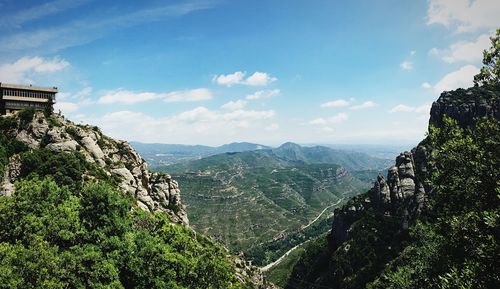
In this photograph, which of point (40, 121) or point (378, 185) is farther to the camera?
point (378, 185)

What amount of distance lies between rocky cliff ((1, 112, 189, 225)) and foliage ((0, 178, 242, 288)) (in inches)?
1090

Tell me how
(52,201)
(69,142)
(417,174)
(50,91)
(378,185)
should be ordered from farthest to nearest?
(378,185) → (417,174) → (50,91) → (69,142) → (52,201)

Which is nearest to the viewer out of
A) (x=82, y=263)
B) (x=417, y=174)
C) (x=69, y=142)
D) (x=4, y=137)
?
(x=82, y=263)

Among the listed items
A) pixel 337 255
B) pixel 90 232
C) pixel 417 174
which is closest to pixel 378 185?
pixel 417 174

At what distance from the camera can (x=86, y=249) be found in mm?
44625

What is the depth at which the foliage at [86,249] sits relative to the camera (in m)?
38.0

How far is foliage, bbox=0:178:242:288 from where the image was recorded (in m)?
38.0

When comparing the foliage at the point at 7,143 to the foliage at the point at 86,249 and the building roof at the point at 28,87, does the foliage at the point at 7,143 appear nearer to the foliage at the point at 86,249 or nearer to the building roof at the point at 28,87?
the building roof at the point at 28,87

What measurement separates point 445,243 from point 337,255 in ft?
514

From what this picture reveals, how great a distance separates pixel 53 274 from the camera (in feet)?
127

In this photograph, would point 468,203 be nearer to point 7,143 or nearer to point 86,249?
point 86,249

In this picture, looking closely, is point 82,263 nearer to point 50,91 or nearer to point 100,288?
point 100,288

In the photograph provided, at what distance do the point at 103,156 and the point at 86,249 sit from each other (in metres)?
67.5

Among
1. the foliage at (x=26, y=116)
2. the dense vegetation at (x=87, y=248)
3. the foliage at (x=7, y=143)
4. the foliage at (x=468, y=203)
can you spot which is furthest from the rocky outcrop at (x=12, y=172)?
the foliage at (x=468, y=203)
